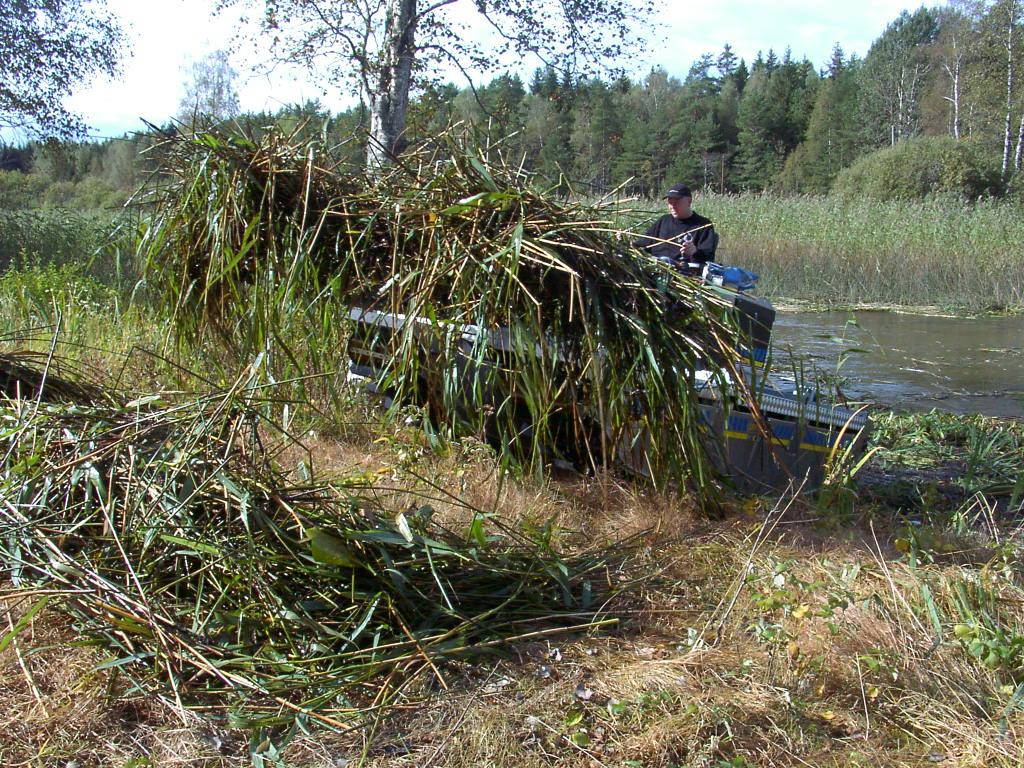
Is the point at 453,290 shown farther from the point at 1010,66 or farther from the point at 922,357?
the point at 1010,66

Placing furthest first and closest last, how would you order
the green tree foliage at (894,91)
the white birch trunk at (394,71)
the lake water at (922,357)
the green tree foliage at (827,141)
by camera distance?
1. the green tree foliage at (827,141)
2. the green tree foliage at (894,91)
3. the white birch trunk at (394,71)
4. the lake water at (922,357)

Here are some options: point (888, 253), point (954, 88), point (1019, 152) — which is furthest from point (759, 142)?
point (888, 253)

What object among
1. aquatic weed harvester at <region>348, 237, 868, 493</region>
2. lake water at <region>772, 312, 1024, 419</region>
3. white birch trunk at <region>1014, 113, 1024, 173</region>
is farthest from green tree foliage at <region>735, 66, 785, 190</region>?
aquatic weed harvester at <region>348, 237, 868, 493</region>

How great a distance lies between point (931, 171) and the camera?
29016 millimetres

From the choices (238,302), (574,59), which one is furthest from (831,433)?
(574,59)

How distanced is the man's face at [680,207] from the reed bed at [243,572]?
3778 millimetres

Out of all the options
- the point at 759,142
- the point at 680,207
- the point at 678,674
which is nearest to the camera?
the point at 678,674

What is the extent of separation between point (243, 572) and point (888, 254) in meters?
16.4

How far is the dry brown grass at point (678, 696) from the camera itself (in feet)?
7.70

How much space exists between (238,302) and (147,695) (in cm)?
222

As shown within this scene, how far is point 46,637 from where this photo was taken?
9.09 feet

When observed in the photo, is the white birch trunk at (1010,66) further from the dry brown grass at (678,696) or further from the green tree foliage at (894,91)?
the dry brown grass at (678,696)

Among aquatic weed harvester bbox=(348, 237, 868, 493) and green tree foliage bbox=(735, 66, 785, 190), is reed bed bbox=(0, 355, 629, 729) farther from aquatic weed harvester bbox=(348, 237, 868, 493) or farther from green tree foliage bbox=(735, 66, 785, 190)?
green tree foliage bbox=(735, 66, 785, 190)

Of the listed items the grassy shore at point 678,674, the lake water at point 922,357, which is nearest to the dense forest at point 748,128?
the grassy shore at point 678,674
